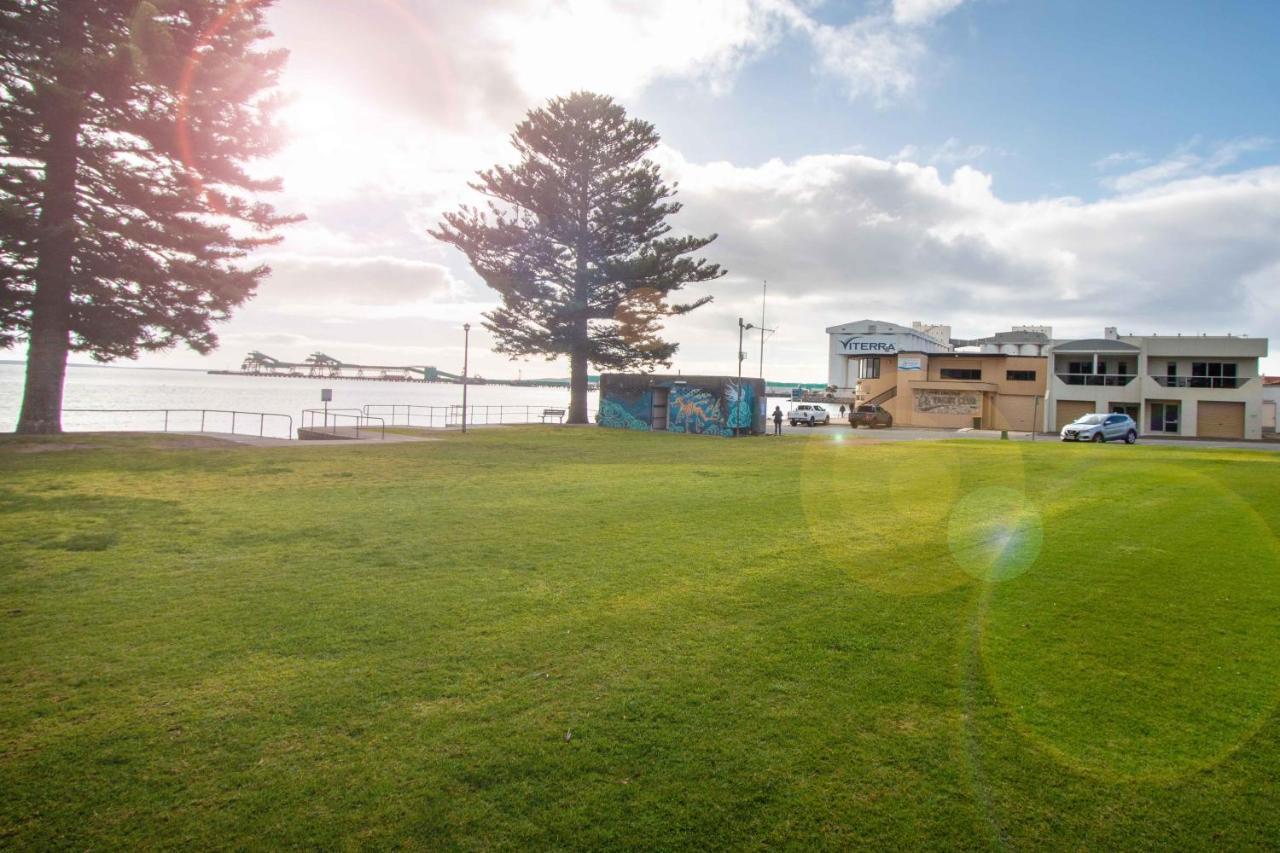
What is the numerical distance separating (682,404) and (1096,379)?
33328mm

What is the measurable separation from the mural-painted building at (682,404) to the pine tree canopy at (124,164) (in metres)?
20.9

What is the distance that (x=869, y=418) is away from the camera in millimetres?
49344

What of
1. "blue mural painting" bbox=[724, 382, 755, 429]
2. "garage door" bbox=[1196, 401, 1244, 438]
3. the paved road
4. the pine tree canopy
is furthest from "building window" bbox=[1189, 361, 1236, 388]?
the pine tree canopy

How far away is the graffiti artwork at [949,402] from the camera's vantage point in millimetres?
54438

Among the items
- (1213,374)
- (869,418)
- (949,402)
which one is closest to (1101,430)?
(869,418)

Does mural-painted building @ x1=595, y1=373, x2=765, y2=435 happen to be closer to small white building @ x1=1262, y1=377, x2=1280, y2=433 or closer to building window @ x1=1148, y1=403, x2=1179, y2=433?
building window @ x1=1148, y1=403, x2=1179, y2=433

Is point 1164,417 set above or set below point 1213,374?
below

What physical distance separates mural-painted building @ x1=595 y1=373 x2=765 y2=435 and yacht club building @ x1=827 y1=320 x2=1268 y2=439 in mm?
23414

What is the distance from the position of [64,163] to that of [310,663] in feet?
82.6

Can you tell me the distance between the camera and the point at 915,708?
485 centimetres

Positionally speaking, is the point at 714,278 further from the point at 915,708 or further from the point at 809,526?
the point at 915,708

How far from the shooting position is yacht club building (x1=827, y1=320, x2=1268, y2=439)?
161ft

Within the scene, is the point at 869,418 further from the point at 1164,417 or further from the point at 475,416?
the point at 475,416

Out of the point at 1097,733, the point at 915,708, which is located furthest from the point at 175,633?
the point at 1097,733
